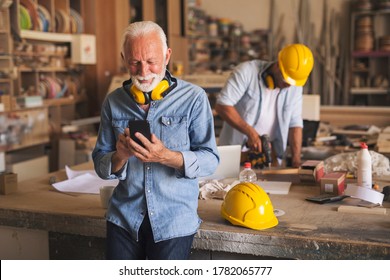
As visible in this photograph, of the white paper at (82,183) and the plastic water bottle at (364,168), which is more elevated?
the plastic water bottle at (364,168)

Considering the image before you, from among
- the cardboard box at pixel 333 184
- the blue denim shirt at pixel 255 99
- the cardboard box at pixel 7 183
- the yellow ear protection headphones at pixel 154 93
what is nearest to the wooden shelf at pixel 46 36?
the blue denim shirt at pixel 255 99

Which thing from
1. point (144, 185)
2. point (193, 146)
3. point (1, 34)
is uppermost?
point (1, 34)

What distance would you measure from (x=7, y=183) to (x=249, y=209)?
1.29 meters

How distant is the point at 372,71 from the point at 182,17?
10.5 ft

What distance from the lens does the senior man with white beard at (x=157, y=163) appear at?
1.81m

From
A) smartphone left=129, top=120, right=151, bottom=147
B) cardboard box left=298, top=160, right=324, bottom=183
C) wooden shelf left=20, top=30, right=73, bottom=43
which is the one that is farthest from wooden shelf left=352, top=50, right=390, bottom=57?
smartphone left=129, top=120, right=151, bottom=147

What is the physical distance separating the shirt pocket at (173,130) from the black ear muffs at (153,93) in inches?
3.1

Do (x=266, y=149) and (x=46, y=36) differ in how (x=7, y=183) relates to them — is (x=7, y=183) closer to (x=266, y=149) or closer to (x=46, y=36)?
(x=266, y=149)

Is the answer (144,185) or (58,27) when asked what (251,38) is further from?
(144,185)

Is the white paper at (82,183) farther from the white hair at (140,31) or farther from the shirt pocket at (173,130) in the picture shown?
the white hair at (140,31)


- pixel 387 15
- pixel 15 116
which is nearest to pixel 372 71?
pixel 387 15

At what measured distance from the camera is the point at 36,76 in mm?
5766

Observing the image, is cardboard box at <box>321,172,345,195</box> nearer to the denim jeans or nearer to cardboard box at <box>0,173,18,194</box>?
the denim jeans

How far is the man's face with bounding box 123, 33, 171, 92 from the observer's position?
1771 mm
